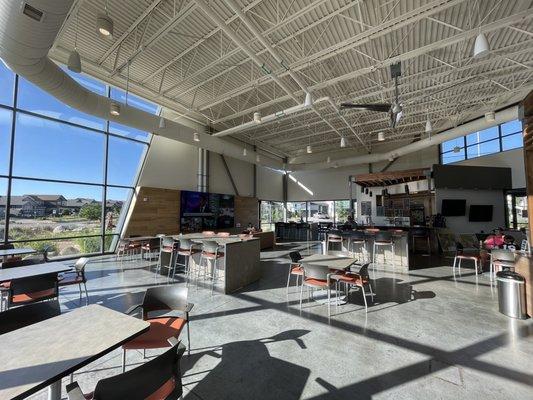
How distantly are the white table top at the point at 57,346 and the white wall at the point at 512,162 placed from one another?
12.3m

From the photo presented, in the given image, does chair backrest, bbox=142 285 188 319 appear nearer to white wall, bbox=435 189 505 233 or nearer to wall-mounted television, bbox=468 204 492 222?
white wall, bbox=435 189 505 233

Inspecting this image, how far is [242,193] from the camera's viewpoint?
13.4 meters

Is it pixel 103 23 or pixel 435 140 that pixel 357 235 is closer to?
pixel 435 140

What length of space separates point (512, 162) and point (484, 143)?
4.34 ft

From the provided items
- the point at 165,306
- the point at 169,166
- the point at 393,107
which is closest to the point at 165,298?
the point at 165,306

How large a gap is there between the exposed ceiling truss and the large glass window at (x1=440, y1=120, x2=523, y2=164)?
113 cm

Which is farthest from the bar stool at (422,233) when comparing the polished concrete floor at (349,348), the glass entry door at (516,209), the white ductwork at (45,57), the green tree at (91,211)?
the green tree at (91,211)

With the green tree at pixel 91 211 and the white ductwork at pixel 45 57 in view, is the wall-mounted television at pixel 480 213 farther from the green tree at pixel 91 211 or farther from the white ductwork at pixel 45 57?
the green tree at pixel 91 211

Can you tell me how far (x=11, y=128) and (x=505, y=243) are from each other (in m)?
12.4

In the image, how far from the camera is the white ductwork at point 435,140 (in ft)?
24.1

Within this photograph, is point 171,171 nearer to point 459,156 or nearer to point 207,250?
point 207,250

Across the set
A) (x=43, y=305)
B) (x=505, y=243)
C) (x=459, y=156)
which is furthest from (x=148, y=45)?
(x=459, y=156)

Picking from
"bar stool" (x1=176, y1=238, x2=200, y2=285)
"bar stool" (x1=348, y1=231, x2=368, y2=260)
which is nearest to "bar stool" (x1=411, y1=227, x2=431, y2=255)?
"bar stool" (x1=348, y1=231, x2=368, y2=260)

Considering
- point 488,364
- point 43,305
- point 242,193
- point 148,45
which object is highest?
point 148,45
